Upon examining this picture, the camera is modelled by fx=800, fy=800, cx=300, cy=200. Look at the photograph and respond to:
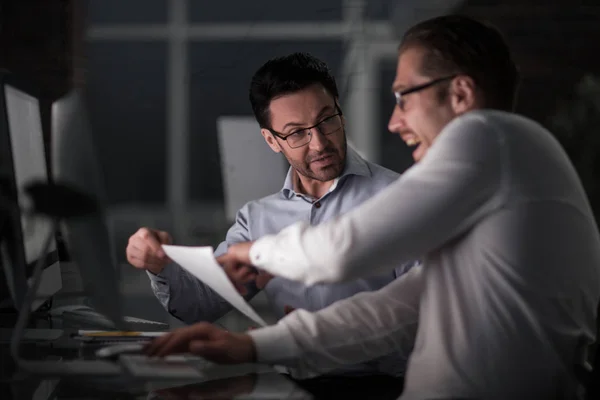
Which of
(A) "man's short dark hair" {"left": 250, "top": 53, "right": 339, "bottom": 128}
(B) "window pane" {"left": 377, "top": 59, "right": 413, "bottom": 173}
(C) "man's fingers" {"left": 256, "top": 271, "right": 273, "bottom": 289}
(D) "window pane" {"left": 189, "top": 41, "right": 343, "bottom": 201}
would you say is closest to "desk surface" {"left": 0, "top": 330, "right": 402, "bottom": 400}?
(C) "man's fingers" {"left": 256, "top": 271, "right": 273, "bottom": 289}

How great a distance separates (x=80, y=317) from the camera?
5.28 ft

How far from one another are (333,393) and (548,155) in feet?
1.83

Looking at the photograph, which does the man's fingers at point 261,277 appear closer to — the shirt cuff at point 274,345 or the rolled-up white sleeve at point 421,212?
the shirt cuff at point 274,345

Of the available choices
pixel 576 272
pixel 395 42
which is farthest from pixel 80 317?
pixel 395 42

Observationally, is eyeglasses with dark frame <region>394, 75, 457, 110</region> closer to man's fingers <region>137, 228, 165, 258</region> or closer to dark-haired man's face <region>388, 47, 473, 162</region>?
dark-haired man's face <region>388, 47, 473, 162</region>

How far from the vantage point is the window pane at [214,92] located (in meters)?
5.45

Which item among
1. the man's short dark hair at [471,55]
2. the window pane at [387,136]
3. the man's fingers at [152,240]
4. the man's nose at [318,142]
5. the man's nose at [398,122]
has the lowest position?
the window pane at [387,136]

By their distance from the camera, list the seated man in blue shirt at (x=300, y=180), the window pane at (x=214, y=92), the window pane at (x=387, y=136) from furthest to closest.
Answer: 1. the window pane at (x=214, y=92)
2. the window pane at (x=387, y=136)
3. the seated man in blue shirt at (x=300, y=180)

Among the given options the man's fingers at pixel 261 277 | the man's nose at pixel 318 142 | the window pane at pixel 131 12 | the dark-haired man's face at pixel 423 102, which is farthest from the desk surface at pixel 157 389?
the window pane at pixel 131 12

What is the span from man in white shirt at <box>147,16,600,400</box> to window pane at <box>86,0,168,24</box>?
480 cm

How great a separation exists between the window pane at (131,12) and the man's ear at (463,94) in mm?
4828

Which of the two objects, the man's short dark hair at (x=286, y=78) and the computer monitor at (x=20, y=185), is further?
the man's short dark hair at (x=286, y=78)

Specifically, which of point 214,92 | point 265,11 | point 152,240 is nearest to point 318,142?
point 152,240

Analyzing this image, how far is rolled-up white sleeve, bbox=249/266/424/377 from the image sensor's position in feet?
3.37
